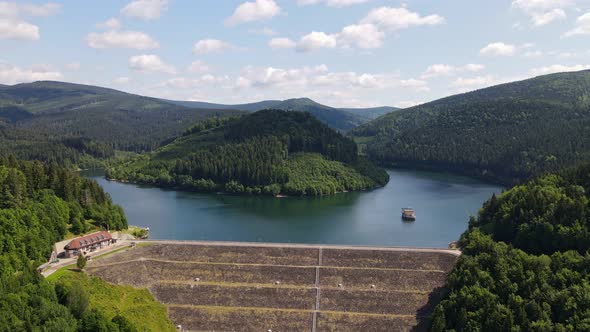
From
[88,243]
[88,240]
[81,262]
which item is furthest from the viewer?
[88,240]

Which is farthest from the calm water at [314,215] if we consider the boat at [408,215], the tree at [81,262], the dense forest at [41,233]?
the tree at [81,262]

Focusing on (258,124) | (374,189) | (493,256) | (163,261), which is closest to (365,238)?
(493,256)

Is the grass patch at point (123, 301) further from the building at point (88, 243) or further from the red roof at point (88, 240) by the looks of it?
the red roof at point (88, 240)

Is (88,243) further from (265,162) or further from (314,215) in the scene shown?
(265,162)

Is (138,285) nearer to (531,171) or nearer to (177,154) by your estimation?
(177,154)

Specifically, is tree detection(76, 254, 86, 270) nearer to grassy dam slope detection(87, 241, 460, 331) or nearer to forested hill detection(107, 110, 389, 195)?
grassy dam slope detection(87, 241, 460, 331)

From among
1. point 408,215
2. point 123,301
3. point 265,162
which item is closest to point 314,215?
point 408,215
